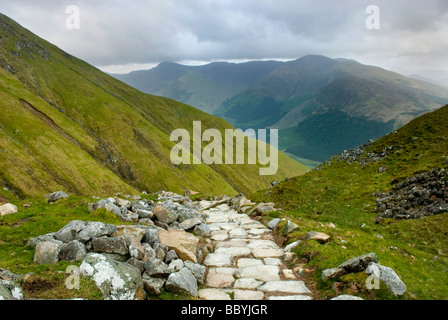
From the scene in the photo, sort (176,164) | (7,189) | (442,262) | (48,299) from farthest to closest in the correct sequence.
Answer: (176,164) < (7,189) < (442,262) < (48,299)

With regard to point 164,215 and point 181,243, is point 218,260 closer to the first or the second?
point 181,243

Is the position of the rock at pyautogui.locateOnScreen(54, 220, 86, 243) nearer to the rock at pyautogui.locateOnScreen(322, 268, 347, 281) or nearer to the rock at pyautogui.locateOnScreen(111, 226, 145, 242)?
the rock at pyautogui.locateOnScreen(111, 226, 145, 242)

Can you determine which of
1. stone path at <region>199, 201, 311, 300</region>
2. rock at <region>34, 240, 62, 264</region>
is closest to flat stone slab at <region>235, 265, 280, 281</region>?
stone path at <region>199, 201, 311, 300</region>

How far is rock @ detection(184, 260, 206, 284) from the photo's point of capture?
1170cm

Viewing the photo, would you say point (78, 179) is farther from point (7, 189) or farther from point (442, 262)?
point (442, 262)

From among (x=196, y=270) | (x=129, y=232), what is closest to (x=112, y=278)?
(x=196, y=270)

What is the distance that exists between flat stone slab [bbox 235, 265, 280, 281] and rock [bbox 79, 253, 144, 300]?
4748 mm

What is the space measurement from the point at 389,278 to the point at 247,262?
650cm

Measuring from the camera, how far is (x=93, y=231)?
12711mm

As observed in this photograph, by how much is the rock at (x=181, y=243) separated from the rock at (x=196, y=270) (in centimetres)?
75

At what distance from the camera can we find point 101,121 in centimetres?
16012

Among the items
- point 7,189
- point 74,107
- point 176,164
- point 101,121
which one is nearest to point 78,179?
point 7,189

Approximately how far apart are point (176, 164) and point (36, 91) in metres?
96.1

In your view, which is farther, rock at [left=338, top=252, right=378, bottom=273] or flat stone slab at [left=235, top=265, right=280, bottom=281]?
flat stone slab at [left=235, top=265, right=280, bottom=281]
